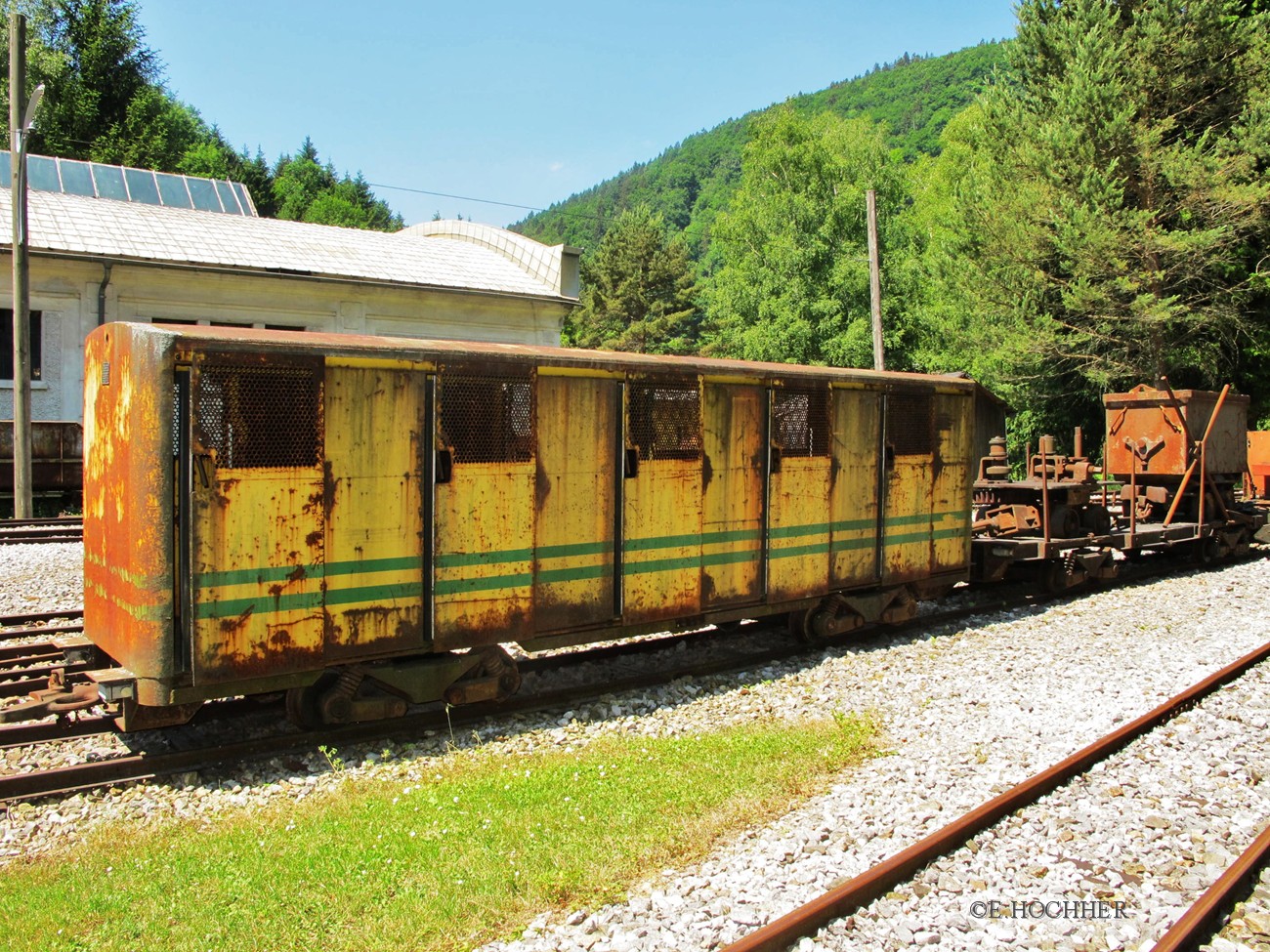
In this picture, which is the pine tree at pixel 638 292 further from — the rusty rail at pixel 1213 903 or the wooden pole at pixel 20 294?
the rusty rail at pixel 1213 903

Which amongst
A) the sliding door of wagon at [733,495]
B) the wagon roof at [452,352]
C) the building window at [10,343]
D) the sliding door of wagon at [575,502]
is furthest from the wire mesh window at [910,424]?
the building window at [10,343]

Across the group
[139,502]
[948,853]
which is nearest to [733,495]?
[948,853]

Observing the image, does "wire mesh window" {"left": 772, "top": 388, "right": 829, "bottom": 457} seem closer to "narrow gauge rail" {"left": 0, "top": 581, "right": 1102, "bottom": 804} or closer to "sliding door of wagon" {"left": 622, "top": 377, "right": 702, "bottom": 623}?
"sliding door of wagon" {"left": 622, "top": 377, "right": 702, "bottom": 623}

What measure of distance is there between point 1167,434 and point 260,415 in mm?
14682

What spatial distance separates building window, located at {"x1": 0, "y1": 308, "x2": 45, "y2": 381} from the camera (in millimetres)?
21125

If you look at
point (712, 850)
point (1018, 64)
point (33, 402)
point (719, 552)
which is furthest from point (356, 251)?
point (712, 850)

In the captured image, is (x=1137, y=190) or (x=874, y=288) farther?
(x=1137, y=190)

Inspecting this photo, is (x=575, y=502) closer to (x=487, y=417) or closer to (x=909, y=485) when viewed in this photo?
(x=487, y=417)

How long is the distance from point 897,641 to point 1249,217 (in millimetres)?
18965

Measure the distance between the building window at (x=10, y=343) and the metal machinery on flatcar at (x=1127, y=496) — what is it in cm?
2044

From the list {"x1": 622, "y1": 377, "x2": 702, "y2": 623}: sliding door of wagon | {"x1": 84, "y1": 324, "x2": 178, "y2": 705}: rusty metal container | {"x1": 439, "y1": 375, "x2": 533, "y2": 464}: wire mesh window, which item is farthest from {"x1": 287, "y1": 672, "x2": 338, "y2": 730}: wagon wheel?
{"x1": 622, "y1": 377, "x2": 702, "y2": 623}: sliding door of wagon

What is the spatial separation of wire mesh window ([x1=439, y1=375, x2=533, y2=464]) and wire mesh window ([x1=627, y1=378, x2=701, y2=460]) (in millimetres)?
1081

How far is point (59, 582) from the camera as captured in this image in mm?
11805

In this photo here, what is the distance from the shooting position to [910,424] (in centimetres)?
1067
